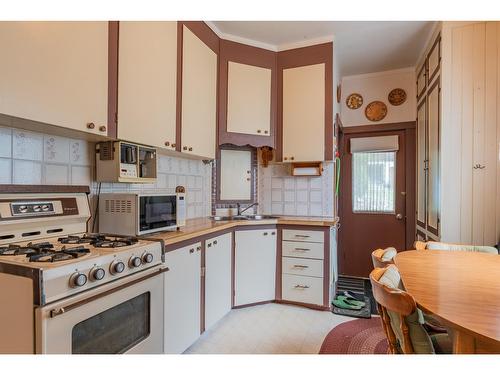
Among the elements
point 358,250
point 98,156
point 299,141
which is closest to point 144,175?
point 98,156

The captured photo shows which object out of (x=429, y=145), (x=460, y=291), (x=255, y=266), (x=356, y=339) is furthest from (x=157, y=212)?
(x=429, y=145)

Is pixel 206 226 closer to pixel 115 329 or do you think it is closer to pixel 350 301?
pixel 115 329

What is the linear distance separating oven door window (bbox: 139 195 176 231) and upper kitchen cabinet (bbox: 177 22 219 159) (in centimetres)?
49

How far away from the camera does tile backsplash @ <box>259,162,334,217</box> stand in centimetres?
311

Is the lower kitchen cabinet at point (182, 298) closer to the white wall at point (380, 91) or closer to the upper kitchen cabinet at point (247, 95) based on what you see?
the upper kitchen cabinet at point (247, 95)

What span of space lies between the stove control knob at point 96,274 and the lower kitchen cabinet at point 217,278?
41.7 inches

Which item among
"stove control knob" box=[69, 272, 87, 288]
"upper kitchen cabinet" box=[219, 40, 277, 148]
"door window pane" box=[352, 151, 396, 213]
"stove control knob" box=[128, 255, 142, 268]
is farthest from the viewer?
"door window pane" box=[352, 151, 396, 213]

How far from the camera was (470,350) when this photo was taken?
900 mm

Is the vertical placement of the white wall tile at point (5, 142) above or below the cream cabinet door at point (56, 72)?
below

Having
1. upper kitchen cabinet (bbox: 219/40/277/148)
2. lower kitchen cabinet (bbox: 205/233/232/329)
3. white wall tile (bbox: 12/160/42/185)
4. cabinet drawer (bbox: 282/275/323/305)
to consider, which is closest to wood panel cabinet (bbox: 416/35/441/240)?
cabinet drawer (bbox: 282/275/323/305)

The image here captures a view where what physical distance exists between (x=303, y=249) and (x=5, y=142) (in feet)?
7.68

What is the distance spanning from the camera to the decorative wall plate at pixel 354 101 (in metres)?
3.83

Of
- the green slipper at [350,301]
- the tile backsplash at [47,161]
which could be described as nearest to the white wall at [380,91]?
the green slipper at [350,301]

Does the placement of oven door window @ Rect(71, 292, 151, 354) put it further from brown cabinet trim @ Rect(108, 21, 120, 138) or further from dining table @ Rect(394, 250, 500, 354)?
dining table @ Rect(394, 250, 500, 354)
